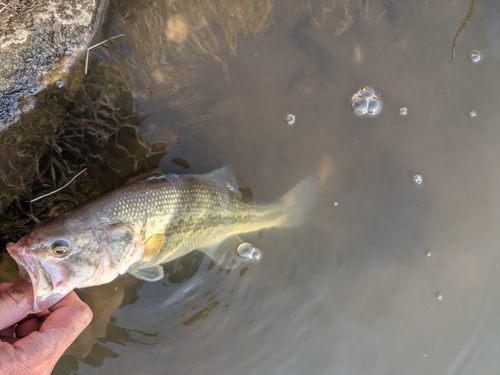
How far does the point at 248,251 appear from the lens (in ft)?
9.78

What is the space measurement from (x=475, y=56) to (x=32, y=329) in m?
3.61

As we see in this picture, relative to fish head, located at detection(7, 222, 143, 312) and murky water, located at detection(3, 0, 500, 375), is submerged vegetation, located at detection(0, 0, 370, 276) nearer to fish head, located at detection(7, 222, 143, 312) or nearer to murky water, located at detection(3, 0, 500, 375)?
murky water, located at detection(3, 0, 500, 375)

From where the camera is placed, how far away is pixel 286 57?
116 inches

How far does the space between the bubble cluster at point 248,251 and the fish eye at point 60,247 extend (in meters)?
1.30

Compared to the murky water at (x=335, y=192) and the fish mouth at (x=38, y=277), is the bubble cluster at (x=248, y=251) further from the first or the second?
the fish mouth at (x=38, y=277)

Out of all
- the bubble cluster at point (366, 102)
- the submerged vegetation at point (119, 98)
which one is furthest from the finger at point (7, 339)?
the bubble cluster at point (366, 102)

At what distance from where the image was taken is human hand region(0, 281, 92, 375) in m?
1.74

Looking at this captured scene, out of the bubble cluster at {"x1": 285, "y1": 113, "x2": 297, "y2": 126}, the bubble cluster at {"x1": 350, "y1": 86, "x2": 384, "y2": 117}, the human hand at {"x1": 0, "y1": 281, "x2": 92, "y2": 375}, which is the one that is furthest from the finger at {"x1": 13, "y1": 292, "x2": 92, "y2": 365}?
the bubble cluster at {"x1": 350, "y1": 86, "x2": 384, "y2": 117}

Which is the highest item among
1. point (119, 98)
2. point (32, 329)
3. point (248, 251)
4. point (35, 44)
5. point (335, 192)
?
point (35, 44)

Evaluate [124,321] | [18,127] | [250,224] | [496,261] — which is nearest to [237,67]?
[250,224]

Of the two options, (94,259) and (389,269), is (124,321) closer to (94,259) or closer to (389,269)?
(94,259)

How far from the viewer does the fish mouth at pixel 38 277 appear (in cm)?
191

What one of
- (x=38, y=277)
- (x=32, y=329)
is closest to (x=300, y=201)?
(x=38, y=277)

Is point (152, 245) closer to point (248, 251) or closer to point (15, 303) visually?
point (15, 303)
